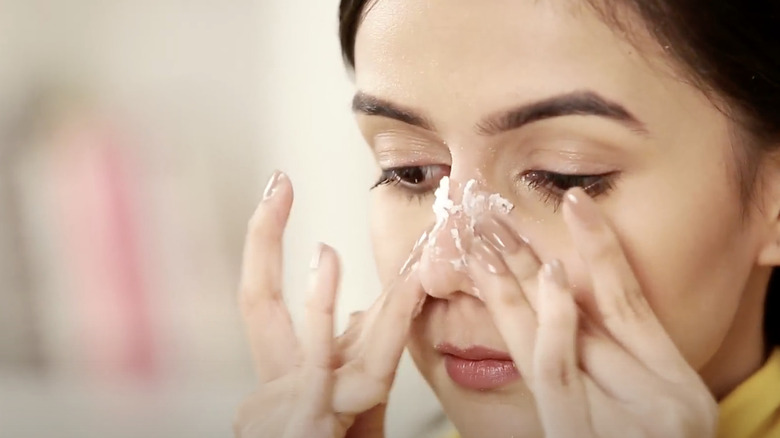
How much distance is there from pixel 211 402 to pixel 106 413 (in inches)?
4.5

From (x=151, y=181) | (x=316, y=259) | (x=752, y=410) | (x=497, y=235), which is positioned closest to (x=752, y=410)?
(x=752, y=410)

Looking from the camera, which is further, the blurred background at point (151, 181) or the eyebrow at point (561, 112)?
the blurred background at point (151, 181)

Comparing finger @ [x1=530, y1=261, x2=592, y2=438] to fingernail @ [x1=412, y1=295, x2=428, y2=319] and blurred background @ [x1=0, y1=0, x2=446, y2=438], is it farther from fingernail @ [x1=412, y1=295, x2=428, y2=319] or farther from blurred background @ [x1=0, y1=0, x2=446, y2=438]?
blurred background @ [x1=0, y1=0, x2=446, y2=438]

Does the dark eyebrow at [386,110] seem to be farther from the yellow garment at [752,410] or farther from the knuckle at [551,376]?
the yellow garment at [752,410]

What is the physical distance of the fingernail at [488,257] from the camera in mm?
544

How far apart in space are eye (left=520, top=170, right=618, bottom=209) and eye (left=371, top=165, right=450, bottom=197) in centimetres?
7

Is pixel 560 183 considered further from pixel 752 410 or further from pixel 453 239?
pixel 752 410

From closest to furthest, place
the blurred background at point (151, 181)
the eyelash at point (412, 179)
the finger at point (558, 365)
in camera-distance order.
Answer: the finger at point (558, 365) < the eyelash at point (412, 179) < the blurred background at point (151, 181)

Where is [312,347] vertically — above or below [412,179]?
below

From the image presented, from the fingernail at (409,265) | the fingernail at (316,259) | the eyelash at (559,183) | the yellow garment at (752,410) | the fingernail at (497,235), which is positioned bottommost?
the yellow garment at (752,410)

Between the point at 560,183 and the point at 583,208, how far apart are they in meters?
0.04

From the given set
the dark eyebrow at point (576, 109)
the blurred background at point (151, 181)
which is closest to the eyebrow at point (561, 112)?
the dark eyebrow at point (576, 109)

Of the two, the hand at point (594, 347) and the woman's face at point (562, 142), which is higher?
the woman's face at point (562, 142)

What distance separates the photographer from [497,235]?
0.55m
